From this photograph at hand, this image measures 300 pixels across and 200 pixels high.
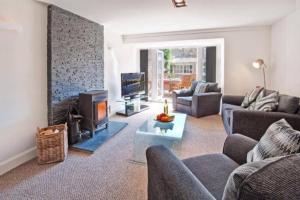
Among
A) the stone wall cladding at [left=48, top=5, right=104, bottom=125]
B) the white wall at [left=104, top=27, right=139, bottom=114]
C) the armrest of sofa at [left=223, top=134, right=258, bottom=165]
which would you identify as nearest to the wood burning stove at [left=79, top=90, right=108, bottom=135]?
the stone wall cladding at [left=48, top=5, right=104, bottom=125]

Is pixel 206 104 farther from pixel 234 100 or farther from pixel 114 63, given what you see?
pixel 114 63

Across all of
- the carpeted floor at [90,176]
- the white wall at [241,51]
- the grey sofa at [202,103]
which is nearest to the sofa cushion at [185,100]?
the grey sofa at [202,103]

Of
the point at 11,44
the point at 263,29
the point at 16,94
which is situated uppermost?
the point at 263,29

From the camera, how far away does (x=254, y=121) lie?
2.82 meters

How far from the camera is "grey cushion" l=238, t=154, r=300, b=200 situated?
0.62m

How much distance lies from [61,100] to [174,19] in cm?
257

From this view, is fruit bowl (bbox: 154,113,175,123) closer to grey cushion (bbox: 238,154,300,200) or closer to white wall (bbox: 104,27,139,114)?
white wall (bbox: 104,27,139,114)

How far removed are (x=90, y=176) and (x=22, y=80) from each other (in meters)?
1.53

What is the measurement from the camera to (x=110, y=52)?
16.6 feet

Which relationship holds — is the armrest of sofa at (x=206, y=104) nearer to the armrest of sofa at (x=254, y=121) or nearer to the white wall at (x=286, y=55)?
the white wall at (x=286, y=55)

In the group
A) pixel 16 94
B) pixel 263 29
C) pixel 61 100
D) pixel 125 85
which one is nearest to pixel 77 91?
pixel 61 100

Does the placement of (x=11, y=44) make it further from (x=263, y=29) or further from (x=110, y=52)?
(x=263, y=29)

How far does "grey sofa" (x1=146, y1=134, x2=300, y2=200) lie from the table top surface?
994mm

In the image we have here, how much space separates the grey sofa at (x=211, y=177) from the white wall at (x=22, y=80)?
206 cm
